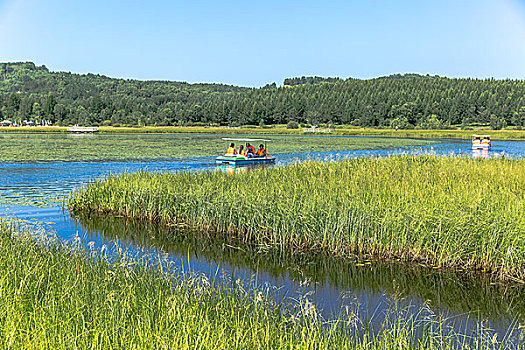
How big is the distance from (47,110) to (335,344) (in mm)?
186344

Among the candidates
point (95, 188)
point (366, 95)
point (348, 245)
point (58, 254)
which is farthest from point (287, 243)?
point (366, 95)

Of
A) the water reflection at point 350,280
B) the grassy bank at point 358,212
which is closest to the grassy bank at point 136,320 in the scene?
the water reflection at point 350,280

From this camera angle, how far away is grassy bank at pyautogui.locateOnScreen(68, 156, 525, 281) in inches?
421

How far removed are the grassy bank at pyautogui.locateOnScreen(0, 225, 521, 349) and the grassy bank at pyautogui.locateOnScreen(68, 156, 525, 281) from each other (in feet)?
10.2

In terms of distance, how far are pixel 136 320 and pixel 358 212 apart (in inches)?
287

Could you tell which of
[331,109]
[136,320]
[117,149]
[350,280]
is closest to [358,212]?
[350,280]

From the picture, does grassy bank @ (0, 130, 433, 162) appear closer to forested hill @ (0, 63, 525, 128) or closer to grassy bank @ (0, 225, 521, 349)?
grassy bank @ (0, 225, 521, 349)

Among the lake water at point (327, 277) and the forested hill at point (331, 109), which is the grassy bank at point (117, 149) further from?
the forested hill at point (331, 109)

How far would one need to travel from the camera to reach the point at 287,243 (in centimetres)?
1270

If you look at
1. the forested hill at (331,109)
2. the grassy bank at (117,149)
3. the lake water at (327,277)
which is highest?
the forested hill at (331,109)

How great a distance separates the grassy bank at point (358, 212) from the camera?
1070 cm

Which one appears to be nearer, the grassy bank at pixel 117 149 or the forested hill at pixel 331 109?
the grassy bank at pixel 117 149

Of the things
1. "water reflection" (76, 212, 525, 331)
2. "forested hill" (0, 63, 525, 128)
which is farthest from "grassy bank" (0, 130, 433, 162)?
"forested hill" (0, 63, 525, 128)

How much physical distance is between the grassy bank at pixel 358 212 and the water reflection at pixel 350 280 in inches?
18.1
